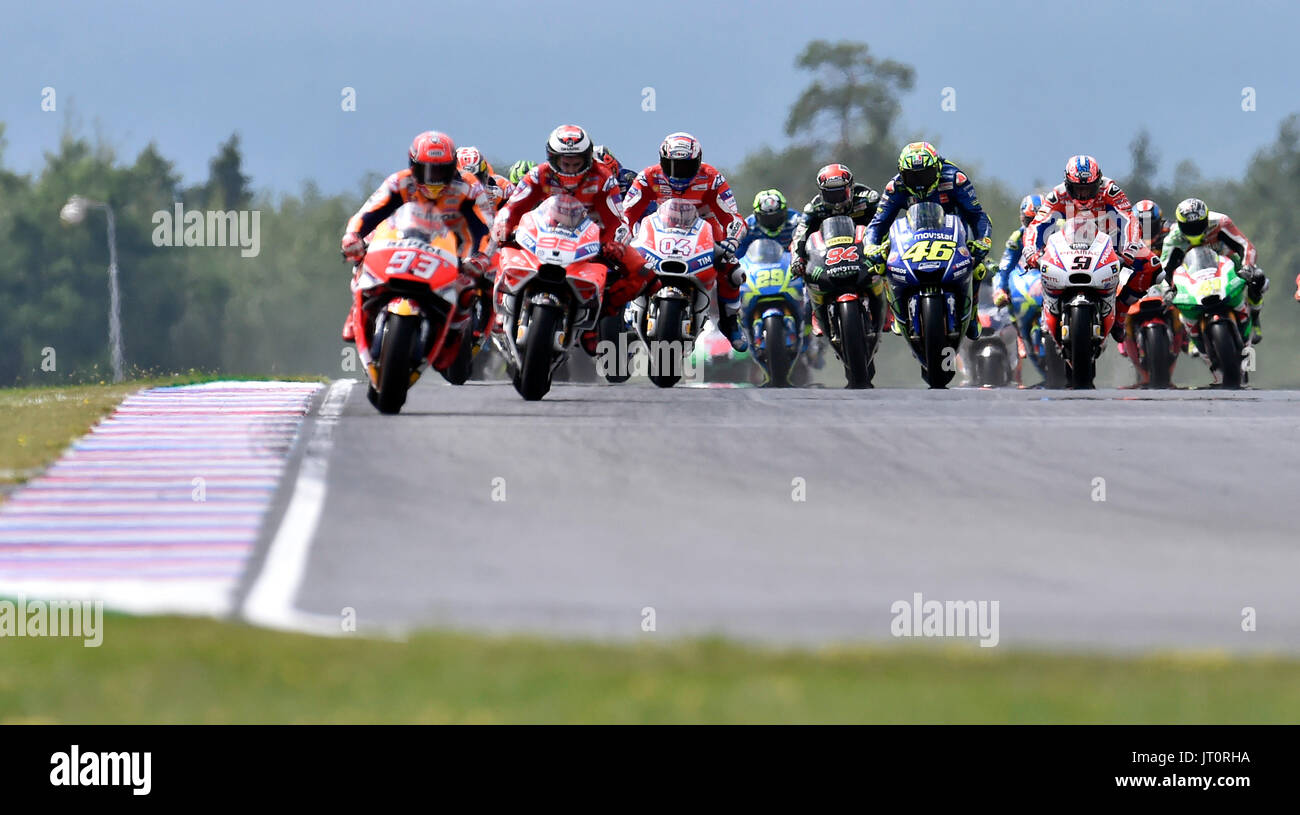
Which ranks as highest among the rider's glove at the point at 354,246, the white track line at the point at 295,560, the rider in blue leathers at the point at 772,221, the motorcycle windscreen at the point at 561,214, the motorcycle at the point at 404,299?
the rider in blue leathers at the point at 772,221

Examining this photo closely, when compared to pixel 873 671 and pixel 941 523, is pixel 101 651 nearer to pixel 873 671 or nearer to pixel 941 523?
pixel 873 671

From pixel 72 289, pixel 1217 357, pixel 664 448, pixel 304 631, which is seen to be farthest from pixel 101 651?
pixel 72 289

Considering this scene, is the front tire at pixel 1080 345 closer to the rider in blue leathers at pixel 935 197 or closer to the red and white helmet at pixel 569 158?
the rider in blue leathers at pixel 935 197

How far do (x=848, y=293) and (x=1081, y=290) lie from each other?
7.40 ft

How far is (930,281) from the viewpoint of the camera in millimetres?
19141

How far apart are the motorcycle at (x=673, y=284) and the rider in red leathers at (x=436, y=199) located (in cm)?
338

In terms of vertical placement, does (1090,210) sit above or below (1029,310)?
above

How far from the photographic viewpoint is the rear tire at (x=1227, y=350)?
2120 cm

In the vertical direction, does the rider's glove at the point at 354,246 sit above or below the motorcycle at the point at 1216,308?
above

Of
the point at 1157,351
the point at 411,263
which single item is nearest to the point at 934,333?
the point at 1157,351

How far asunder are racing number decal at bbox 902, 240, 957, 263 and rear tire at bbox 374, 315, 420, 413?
5.45 metres

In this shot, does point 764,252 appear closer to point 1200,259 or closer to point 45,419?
point 1200,259

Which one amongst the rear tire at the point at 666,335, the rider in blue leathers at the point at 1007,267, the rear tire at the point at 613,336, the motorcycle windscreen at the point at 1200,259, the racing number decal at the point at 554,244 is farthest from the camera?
the rider in blue leathers at the point at 1007,267

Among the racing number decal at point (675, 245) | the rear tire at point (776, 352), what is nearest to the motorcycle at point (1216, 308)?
the rear tire at point (776, 352)
